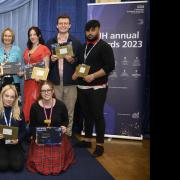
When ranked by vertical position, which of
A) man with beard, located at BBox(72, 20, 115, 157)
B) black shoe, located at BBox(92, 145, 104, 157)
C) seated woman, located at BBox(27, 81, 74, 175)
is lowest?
black shoe, located at BBox(92, 145, 104, 157)

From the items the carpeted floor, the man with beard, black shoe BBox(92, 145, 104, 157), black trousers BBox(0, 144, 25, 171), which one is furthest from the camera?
black shoe BBox(92, 145, 104, 157)

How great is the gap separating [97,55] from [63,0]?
1560mm

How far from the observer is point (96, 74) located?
152 inches

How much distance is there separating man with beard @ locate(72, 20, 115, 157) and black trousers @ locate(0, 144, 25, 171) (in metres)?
0.95

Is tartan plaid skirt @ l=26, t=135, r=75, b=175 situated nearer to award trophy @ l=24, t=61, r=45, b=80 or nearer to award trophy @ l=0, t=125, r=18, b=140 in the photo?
award trophy @ l=0, t=125, r=18, b=140

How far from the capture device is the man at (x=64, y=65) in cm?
424

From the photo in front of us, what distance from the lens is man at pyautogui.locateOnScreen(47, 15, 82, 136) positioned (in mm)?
4242

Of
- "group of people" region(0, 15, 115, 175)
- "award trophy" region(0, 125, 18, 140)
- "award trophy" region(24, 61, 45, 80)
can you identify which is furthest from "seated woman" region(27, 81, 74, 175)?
"award trophy" region(24, 61, 45, 80)

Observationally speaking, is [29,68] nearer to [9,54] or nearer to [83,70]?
[9,54]

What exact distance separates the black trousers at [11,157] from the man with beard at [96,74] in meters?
0.95

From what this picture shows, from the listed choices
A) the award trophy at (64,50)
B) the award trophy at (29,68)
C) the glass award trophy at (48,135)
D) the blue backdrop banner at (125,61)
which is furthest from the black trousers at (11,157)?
the blue backdrop banner at (125,61)

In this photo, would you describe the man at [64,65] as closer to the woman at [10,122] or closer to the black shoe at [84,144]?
the black shoe at [84,144]

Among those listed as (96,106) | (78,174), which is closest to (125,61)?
(96,106)

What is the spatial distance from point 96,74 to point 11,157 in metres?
1.33
